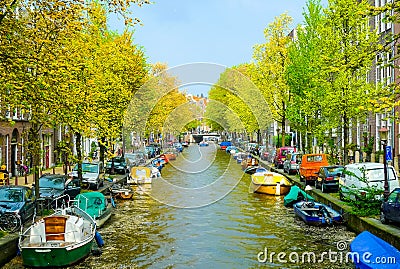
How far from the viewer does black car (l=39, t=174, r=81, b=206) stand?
24.7 m

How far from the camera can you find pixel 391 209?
59.9 feet

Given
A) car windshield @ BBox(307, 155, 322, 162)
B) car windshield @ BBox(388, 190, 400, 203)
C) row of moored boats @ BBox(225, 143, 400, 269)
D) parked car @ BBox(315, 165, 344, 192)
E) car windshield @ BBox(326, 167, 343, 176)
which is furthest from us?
car windshield @ BBox(307, 155, 322, 162)

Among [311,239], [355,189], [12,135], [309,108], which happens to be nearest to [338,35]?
[309,108]

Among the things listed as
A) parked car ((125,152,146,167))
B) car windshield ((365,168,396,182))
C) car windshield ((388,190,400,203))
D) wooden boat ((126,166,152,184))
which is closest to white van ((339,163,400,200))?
car windshield ((365,168,396,182))

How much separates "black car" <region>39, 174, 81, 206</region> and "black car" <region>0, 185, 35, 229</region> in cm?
317

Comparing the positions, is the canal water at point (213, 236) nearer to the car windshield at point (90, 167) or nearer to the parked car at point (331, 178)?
the parked car at point (331, 178)

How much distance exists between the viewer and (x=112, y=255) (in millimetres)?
18062

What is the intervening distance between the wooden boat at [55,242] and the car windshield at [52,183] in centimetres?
873

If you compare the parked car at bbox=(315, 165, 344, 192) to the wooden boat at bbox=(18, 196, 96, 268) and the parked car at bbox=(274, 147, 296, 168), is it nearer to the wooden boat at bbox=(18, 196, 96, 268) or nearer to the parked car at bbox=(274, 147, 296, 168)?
the wooden boat at bbox=(18, 196, 96, 268)

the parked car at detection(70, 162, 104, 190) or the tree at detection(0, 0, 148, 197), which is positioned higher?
the tree at detection(0, 0, 148, 197)

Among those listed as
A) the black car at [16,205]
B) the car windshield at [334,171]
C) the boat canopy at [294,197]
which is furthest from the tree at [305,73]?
the black car at [16,205]

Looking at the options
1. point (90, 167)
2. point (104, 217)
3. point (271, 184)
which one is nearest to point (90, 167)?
point (90, 167)

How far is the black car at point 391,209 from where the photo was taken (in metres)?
17.8

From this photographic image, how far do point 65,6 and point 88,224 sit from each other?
757 cm
